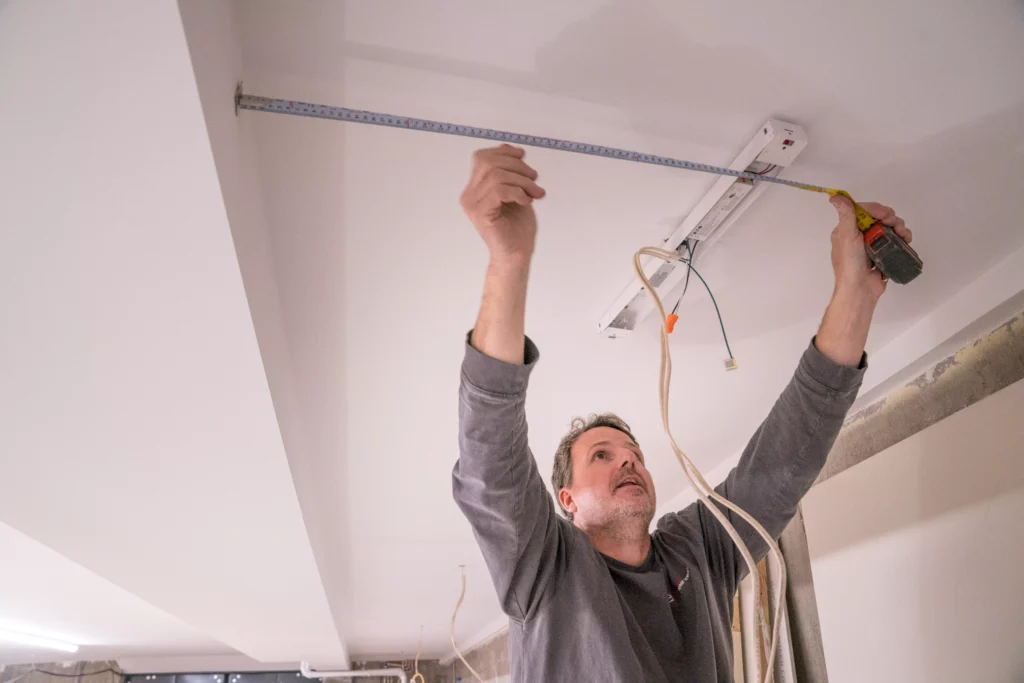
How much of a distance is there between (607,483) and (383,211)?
74cm

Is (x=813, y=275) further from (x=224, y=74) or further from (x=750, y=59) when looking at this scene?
(x=224, y=74)

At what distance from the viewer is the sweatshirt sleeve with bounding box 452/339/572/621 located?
1.00 metres

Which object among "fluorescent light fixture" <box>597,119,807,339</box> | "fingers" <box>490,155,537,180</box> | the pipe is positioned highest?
"fluorescent light fixture" <box>597,119,807,339</box>

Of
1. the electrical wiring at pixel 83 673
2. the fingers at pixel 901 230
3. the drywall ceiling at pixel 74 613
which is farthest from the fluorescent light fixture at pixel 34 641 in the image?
the fingers at pixel 901 230

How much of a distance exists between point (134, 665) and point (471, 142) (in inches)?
358

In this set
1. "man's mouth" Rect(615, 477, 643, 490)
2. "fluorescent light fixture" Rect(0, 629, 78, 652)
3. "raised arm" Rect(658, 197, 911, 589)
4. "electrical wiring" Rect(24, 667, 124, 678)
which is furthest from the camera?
"electrical wiring" Rect(24, 667, 124, 678)

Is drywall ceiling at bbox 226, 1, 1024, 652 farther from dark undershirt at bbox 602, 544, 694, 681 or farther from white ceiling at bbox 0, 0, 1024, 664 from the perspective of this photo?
dark undershirt at bbox 602, 544, 694, 681

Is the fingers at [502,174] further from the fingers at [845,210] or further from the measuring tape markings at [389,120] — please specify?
the fingers at [845,210]

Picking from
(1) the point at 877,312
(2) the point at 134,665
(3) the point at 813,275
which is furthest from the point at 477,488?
(2) the point at 134,665

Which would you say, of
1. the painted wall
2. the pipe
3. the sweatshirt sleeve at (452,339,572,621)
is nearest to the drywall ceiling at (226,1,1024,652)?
the painted wall

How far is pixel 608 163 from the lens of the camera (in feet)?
4.36

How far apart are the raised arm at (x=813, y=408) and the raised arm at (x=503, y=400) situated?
47 centimetres

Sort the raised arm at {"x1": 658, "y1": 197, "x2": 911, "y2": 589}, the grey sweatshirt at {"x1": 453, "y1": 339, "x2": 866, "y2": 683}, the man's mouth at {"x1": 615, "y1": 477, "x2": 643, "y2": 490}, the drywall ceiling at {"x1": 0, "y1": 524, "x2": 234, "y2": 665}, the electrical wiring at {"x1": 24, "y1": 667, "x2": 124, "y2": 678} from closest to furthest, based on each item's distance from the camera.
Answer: the grey sweatshirt at {"x1": 453, "y1": 339, "x2": 866, "y2": 683}
the raised arm at {"x1": 658, "y1": 197, "x2": 911, "y2": 589}
the man's mouth at {"x1": 615, "y1": 477, "x2": 643, "y2": 490}
the drywall ceiling at {"x1": 0, "y1": 524, "x2": 234, "y2": 665}
the electrical wiring at {"x1": 24, "y1": 667, "x2": 124, "y2": 678}

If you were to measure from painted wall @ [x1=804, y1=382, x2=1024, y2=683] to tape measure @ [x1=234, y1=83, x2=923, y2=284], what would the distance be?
0.53 meters
